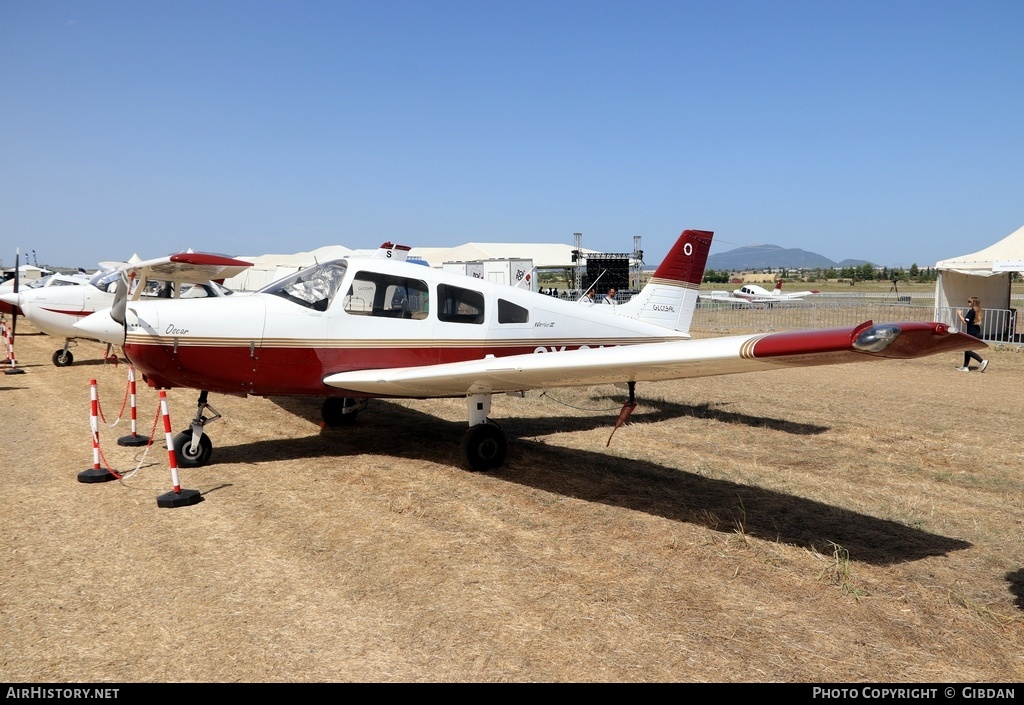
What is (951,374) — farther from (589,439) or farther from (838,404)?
(589,439)

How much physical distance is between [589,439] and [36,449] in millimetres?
6601

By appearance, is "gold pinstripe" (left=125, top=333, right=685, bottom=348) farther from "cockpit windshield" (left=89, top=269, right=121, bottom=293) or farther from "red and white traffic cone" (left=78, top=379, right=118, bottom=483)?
"cockpit windshield" (left=89, top=269, right=121, bottom=293)

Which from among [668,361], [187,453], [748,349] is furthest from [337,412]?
Result: [748,349]

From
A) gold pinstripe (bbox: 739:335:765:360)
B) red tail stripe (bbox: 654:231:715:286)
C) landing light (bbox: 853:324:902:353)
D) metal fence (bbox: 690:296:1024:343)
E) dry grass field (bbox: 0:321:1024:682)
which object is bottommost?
dry grass field (bbox: 0:321:1024:682)

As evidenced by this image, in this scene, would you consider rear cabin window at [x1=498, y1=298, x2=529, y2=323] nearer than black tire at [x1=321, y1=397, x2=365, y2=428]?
Yes

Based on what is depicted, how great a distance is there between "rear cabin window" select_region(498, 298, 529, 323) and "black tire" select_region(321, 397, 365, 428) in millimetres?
2787

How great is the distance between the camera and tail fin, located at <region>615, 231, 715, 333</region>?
1023 cm

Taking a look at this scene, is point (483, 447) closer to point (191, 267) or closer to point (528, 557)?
point (528, 557)

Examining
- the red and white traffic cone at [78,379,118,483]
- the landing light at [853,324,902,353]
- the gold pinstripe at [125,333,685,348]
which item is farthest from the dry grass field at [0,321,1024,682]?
the landing light at [853,324,902,353]

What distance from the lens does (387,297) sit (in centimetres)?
776

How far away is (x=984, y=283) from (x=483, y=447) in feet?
75.0

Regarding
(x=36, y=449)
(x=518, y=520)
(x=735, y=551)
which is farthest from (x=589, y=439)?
(x=36, y=449)

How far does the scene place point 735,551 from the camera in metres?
5.03
